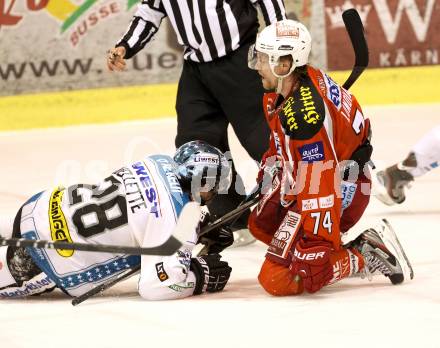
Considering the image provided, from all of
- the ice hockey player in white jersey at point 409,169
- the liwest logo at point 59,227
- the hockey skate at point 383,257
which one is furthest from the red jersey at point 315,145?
the ice hockey player in white jersey at point 409,169

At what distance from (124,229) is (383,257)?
2.72 feet

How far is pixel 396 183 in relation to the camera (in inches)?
195

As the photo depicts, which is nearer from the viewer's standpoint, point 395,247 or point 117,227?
point 117,227

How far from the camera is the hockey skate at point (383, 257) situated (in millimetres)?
3564

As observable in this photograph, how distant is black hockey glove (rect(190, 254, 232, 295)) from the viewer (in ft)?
11.3

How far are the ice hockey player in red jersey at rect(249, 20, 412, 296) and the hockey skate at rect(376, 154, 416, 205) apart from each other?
1.19 meters

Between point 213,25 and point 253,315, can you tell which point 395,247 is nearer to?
point 253,315

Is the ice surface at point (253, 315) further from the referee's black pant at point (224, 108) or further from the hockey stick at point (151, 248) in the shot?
the referee's black pant at point (224, 108)

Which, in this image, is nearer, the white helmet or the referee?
the white helmet

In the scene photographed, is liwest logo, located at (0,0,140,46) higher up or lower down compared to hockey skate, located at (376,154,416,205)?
higher up

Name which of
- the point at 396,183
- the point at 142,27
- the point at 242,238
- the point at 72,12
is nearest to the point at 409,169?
the point at 396,183

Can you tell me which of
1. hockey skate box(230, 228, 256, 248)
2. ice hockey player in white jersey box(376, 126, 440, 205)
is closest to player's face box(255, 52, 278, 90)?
hockey skate box(230, 228, 256, 248)

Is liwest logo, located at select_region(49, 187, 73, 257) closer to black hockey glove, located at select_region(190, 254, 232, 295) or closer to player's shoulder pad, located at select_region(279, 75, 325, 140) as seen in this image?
black hockey glove, located at select_region(190, 254, 232, 295)

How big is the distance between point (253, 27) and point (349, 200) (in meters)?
1.08
